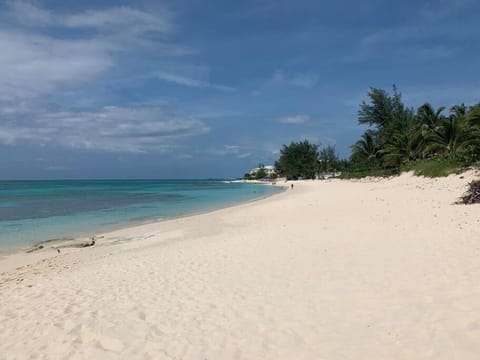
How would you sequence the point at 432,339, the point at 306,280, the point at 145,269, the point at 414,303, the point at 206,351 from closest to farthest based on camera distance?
the point at 432,339, the point at 206,351, the point at 414,303, the point at 306,280, the point at 145,269

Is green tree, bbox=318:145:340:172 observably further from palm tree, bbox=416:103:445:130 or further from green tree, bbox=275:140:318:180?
palm tree, bbox=416:103:445:130

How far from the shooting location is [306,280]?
245 inches

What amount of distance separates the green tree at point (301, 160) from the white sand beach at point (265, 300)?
289 feet

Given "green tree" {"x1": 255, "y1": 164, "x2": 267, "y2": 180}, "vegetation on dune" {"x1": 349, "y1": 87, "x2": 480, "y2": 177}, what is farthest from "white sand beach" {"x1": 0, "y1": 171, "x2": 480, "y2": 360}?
"green tree" {"x1": 255, "y1": 164, "x2": 267, "y2": 180}

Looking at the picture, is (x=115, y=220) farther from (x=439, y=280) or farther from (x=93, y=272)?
(x=439, y=280)

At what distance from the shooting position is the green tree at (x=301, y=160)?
319ft

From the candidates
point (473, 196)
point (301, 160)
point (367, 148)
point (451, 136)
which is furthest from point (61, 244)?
point (301, 160)

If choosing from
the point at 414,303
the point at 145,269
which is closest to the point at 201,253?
the point at 145,269

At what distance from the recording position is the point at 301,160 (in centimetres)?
9844

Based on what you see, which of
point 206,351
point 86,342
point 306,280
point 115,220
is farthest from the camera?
point 115,220

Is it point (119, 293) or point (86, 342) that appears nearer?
point (86, 342)

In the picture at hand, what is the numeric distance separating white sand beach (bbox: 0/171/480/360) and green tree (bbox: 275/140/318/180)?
88188mm

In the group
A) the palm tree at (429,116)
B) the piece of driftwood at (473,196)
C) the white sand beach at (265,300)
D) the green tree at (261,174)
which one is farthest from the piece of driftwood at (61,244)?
the green tree at (261,174)

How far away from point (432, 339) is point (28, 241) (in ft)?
48.0
